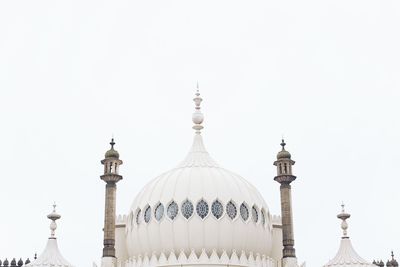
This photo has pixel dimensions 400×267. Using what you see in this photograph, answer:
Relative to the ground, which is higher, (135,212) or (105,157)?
(105,157)

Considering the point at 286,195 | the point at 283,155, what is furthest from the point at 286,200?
the point at 283,155

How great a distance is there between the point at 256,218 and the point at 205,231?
8.96 ft

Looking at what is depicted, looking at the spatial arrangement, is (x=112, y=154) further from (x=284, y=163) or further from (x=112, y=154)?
(x=284, y=163)

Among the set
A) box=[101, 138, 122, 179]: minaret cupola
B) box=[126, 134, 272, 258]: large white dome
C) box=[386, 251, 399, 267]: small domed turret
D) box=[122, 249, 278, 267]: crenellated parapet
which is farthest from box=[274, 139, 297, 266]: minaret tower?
box=[386, 251, 399, 267]: small domed turret

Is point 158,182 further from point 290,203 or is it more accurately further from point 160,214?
point 290,203

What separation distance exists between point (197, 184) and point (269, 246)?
4.23 meters

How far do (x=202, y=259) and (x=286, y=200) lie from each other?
5702mm

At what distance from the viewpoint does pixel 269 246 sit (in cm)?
3262

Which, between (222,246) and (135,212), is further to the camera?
(135,212)

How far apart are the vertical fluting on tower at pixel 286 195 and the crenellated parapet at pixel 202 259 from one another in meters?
1.87

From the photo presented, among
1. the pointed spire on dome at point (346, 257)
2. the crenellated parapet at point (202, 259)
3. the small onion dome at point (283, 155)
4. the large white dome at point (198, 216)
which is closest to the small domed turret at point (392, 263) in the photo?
the pointed spire on dome at point (346, 257)

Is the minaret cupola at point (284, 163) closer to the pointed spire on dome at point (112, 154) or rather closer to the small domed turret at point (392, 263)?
the pointed spire on dome at point (112, 154)

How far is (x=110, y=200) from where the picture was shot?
108 ft

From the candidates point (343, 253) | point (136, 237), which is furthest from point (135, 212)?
point (343, 253)
